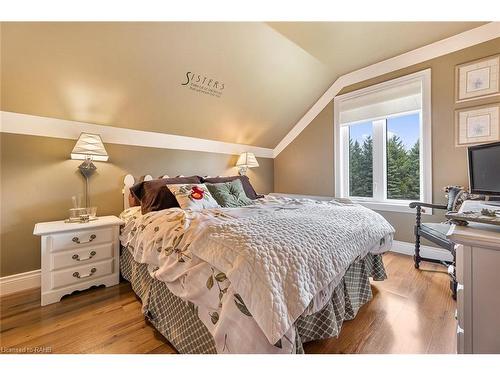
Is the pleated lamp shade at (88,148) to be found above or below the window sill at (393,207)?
above

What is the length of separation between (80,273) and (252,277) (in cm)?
167

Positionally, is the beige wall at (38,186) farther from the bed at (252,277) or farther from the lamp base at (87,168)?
the bed at (252,277)

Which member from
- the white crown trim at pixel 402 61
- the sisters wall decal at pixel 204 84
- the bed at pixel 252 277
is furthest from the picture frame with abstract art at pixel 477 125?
the sisters wall decal at pixel 204 84

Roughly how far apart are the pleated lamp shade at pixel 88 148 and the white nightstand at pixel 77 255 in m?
0.59

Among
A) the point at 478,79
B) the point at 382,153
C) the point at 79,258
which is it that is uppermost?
the point at 478,79

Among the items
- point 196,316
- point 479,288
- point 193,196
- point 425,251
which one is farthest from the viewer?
point 425,251

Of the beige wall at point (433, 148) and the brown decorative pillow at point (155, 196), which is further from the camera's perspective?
the beige wall at point (433, 148)

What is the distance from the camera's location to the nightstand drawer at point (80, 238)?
1.67 meters

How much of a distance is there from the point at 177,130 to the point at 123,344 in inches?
87.6

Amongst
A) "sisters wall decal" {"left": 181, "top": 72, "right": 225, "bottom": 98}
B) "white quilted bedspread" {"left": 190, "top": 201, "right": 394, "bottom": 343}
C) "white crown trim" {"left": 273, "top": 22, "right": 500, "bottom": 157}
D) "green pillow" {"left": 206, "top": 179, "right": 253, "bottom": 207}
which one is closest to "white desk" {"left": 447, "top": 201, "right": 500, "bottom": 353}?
"white quilted bedspread" {"left": 190, "top": 201, "right": 394, "bottom": 343}

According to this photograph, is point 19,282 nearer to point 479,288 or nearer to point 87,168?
point 87,168

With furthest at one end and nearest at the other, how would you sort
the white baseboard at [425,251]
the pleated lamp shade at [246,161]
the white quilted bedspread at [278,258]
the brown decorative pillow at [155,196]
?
the pleated lamp shade at [246,161]
the white baseboard at [425,251]
the brown decorative pillow at [155,196]
the white quilted bedspread at [278,258]

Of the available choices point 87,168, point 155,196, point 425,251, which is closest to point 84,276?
point 155,196

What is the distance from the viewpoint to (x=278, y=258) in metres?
0.92
